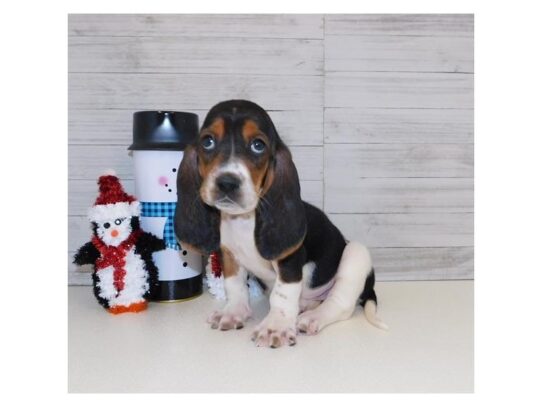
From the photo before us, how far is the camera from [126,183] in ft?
10.4

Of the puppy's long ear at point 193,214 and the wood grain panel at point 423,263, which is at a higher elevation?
the puppy's long ear at point 193,214

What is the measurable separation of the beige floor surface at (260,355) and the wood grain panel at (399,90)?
1.24 metres

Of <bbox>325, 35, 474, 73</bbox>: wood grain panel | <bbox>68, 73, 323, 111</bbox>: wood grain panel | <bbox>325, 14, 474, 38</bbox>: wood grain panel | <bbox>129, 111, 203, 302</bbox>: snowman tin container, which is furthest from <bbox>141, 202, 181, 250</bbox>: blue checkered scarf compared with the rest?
<bbox>325, 14, 474, 38</bbox>: wood grain panel

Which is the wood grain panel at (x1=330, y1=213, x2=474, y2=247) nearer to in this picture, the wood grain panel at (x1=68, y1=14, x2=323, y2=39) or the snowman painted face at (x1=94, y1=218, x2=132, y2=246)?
the wood grain panel at (x1=68, y1=14, x2=323, y2=39)

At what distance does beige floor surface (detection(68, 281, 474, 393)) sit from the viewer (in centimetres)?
184

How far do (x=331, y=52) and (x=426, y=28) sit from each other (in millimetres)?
605

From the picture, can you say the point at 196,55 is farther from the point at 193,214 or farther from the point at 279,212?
the point at 279,212

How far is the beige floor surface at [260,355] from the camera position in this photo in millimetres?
1837

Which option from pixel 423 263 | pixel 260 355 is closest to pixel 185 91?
pixel 260 355

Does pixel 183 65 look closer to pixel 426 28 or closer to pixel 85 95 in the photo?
pixel 85 95

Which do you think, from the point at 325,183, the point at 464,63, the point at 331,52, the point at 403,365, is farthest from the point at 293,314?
the point at 464,63

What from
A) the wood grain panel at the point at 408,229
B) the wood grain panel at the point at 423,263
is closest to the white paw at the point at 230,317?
the wood grain panel at the point at 408,229

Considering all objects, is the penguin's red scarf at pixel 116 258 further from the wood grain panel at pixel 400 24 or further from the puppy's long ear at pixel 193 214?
the wood grain panel at pixel 400 24

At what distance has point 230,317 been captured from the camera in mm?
2426
